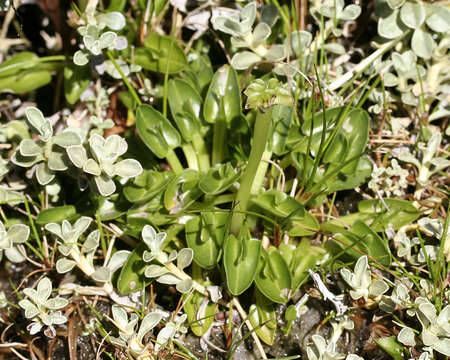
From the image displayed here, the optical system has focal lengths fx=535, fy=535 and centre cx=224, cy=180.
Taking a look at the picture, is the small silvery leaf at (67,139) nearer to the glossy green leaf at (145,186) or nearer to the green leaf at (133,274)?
the glossy green leaf at (145,186)

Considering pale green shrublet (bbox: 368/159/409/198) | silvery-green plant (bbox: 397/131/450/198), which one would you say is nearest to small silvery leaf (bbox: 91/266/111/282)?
pale green shrublet (bbox: 368/159/409/198)

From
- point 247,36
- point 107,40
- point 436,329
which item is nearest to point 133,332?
point 436,329

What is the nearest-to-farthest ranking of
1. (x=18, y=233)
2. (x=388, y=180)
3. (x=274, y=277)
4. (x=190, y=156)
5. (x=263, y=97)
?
(x=263, y=97)
(x=274, y=277)
(x=18, y=233)
(x=388, y=180)
(x=190, y=156)

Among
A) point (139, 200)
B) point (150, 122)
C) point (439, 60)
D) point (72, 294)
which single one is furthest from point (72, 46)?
point (439, 60)

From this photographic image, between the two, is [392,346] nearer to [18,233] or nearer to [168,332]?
[168,332]

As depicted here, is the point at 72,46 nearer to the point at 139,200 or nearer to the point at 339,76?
the point at 139,200
